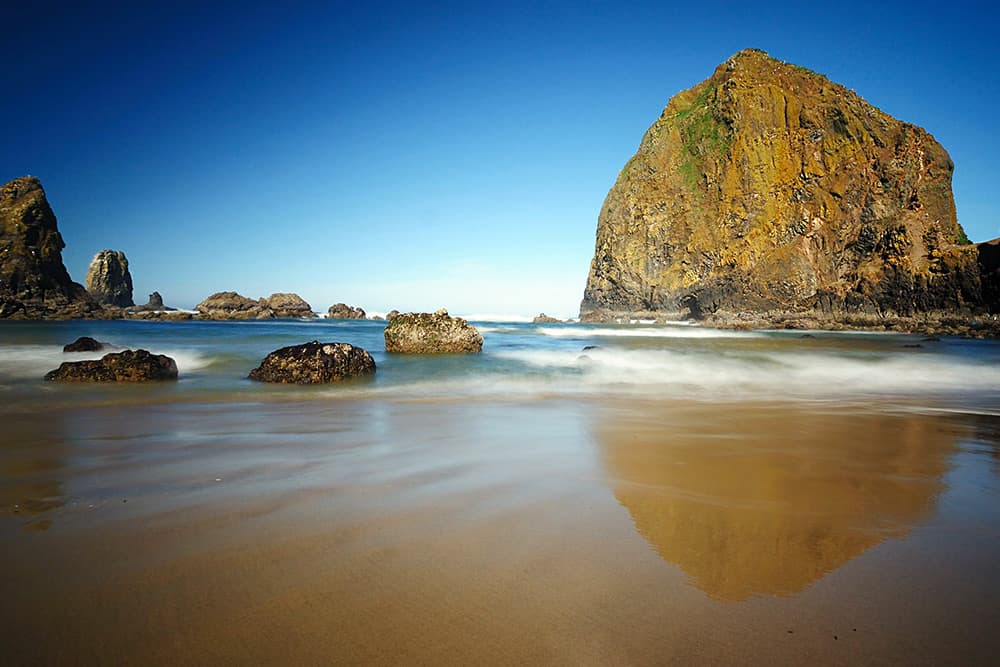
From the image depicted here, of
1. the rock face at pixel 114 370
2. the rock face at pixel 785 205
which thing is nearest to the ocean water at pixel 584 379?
the rock face at pixel 114 370

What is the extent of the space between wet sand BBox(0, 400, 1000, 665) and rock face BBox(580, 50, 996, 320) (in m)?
50.7

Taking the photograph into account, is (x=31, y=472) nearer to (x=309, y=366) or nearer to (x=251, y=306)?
(x=309, y=366)

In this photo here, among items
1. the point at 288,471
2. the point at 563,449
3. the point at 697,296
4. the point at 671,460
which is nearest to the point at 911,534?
the point at 671,460

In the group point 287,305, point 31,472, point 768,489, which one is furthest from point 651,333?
A: point 287,305

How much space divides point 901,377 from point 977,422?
514 cm

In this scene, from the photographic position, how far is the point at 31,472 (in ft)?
8.40

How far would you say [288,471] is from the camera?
8.81 ft

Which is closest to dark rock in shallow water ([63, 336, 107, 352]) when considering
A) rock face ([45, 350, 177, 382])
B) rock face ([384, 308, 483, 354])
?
rock face ([45, 350, 177, 382])

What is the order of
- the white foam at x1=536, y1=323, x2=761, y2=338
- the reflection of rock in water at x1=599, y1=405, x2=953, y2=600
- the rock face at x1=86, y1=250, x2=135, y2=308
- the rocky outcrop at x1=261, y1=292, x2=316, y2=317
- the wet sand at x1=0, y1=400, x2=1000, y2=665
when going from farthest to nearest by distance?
the rock face at x1=86, y1=250, x2=135, y2=308 < the rocky outcrop at x1=261, y1=292, x2=316, y2=317 < the white foam at x1=536, y1=323, x2=761, y2=338 < the reflection of rock in water at x1=599, y1=405, x2=953, y2=600 < the wet sand at x1=0, y1=400, x2=1000, y2=665

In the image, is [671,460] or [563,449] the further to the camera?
[563,449]

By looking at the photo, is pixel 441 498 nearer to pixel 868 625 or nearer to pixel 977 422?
pixel 868 625

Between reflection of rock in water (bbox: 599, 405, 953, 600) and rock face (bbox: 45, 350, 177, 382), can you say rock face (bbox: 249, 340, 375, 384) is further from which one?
reflection of rock in water (bbox: 599, 405, 953, 600)

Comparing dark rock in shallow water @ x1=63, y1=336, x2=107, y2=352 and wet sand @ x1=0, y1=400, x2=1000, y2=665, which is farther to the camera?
dark rock in shallow water @ x1=63, y1=336, x2=107, y2=352

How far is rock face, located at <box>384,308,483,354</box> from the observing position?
11.9 meters
